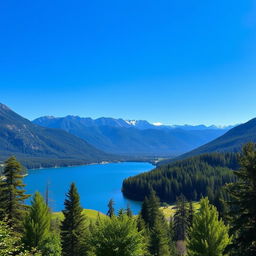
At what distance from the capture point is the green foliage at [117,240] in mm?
23781

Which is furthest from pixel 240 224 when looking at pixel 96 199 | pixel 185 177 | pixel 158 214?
pixel 185 177

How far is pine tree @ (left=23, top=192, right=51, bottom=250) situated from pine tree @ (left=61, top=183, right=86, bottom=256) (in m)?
2.57

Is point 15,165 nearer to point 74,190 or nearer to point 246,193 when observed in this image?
point 74,190

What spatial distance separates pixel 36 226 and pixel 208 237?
2056 cm

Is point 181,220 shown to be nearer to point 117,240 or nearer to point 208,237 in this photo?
point 208,237

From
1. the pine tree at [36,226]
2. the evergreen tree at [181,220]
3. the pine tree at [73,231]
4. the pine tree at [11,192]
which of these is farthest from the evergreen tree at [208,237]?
the evergreen tree at [181,220]

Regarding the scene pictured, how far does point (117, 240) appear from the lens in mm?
23859

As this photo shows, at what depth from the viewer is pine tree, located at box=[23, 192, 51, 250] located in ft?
120

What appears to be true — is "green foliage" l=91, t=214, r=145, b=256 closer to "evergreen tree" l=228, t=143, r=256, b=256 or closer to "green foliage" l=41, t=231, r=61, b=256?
"evergreen tree" l=228, t=143, r=256, b=256

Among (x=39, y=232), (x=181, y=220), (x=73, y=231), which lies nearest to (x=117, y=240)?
(x=73, y=231)

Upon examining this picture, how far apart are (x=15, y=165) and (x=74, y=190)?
10.1 meters

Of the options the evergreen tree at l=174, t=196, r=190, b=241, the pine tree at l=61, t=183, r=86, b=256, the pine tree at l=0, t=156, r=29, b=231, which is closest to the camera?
the pine tree at l=0, t=156, r=29, b=231

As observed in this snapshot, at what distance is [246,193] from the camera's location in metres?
19.3

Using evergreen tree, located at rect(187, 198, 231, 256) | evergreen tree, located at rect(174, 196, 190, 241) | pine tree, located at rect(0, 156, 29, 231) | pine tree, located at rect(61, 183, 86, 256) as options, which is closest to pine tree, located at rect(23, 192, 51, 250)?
pine tree, located at rect(61, 183, 86, 256)
